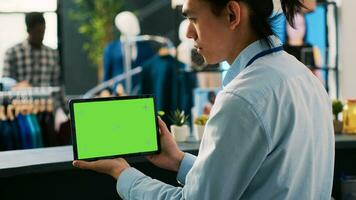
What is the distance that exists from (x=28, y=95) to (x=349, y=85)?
9.25 feet

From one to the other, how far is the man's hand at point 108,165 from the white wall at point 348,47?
10.3 feet

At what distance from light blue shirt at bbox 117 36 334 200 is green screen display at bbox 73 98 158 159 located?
1.67 ft

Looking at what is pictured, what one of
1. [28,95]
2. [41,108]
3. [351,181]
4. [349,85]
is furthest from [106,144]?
[28,95]

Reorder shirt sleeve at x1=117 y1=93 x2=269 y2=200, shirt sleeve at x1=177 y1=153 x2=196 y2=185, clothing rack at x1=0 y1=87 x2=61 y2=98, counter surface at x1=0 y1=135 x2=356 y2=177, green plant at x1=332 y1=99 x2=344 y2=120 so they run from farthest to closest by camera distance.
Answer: clothing rack at x1=0 y1=87 x2=61 y2=98 < green plant at x1=332 y1=99 x2=344 y2=120 < counter surface at x1=0 y1=135 x2=356 y2=177 < shirt sleeve at x1=177 y1=153 x2=196 y2=185 < shirt sleeve at x1=117 y1=93 x2=269 y2=200

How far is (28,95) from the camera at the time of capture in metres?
5.98

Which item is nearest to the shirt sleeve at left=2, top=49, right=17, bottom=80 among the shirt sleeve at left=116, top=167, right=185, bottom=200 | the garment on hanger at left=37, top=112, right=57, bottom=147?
the garment on hanger at left=37, top=112, right=57, bottom=147

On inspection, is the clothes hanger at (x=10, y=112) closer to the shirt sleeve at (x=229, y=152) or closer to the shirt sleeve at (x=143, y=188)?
the shirt sleeve at (x=143, y=188)

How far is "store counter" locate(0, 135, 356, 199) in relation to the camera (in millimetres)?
2604

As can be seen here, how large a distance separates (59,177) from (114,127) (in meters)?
0.76

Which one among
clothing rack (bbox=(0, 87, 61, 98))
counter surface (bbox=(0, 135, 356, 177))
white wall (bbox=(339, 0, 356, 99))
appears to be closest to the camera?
counter surface (bbox=(0, 135, 356, 177))

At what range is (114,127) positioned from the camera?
2.17 m

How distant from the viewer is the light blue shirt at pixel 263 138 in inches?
57.5

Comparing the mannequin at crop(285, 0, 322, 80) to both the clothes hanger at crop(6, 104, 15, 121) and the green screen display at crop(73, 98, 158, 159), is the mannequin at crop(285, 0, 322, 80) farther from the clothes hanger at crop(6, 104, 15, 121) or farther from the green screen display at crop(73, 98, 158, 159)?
the green screen display at crop(73, 98, 158, 159)

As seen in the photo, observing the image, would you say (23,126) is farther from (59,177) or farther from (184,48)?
(59,177)
